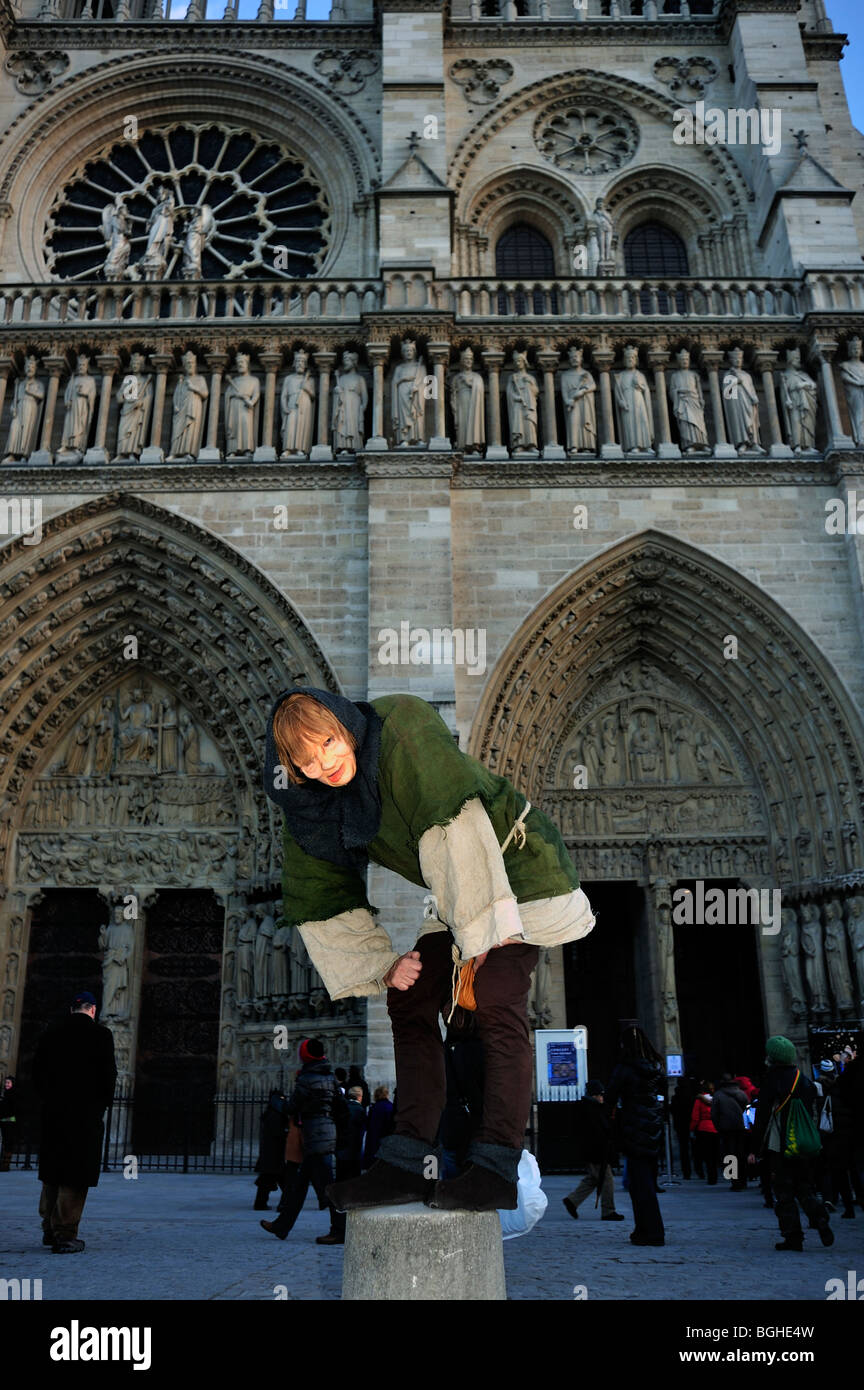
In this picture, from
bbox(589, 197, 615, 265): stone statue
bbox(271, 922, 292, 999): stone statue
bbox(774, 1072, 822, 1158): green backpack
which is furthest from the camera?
bbox(589, 197, 615, 265): stone statue

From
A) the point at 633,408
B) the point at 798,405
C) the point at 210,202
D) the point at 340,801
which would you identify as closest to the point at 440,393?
the point at 633,408

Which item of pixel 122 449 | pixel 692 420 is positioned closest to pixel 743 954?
pixel 692 420

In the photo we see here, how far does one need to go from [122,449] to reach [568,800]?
634cm

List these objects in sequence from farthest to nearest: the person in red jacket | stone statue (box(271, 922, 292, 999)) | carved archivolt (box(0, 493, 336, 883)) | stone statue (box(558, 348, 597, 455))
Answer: stone statue (box(558, 348, 597, 455)) < carved archivolt (box(0, 493, 336, 883)) < stone statue (box(271, 922, 292, 999)) < the person in red jacket

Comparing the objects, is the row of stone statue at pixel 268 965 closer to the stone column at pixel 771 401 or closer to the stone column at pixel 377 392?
the stone column at pixel 377 392

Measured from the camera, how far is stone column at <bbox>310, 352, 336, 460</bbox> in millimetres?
12195

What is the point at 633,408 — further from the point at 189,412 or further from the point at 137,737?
the point at 137,737

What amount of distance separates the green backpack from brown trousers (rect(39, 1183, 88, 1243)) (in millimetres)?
3354

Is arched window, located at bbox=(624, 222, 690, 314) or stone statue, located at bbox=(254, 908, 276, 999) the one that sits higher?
arched window, located at bbox=(624, 222, 690, 314)

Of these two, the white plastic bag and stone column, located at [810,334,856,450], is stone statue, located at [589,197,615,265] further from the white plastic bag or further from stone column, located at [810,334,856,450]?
the white plastic bag

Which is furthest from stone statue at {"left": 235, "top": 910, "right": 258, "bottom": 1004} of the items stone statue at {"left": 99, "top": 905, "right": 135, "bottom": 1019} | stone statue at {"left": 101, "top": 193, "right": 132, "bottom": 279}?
stone statue at {"left": 101, "top": 193, "right": 132, "bottom": 279}

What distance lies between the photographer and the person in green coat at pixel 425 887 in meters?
2.33

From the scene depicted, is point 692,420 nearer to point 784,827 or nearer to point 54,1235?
point 784,827

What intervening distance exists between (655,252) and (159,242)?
7072 millimetres
